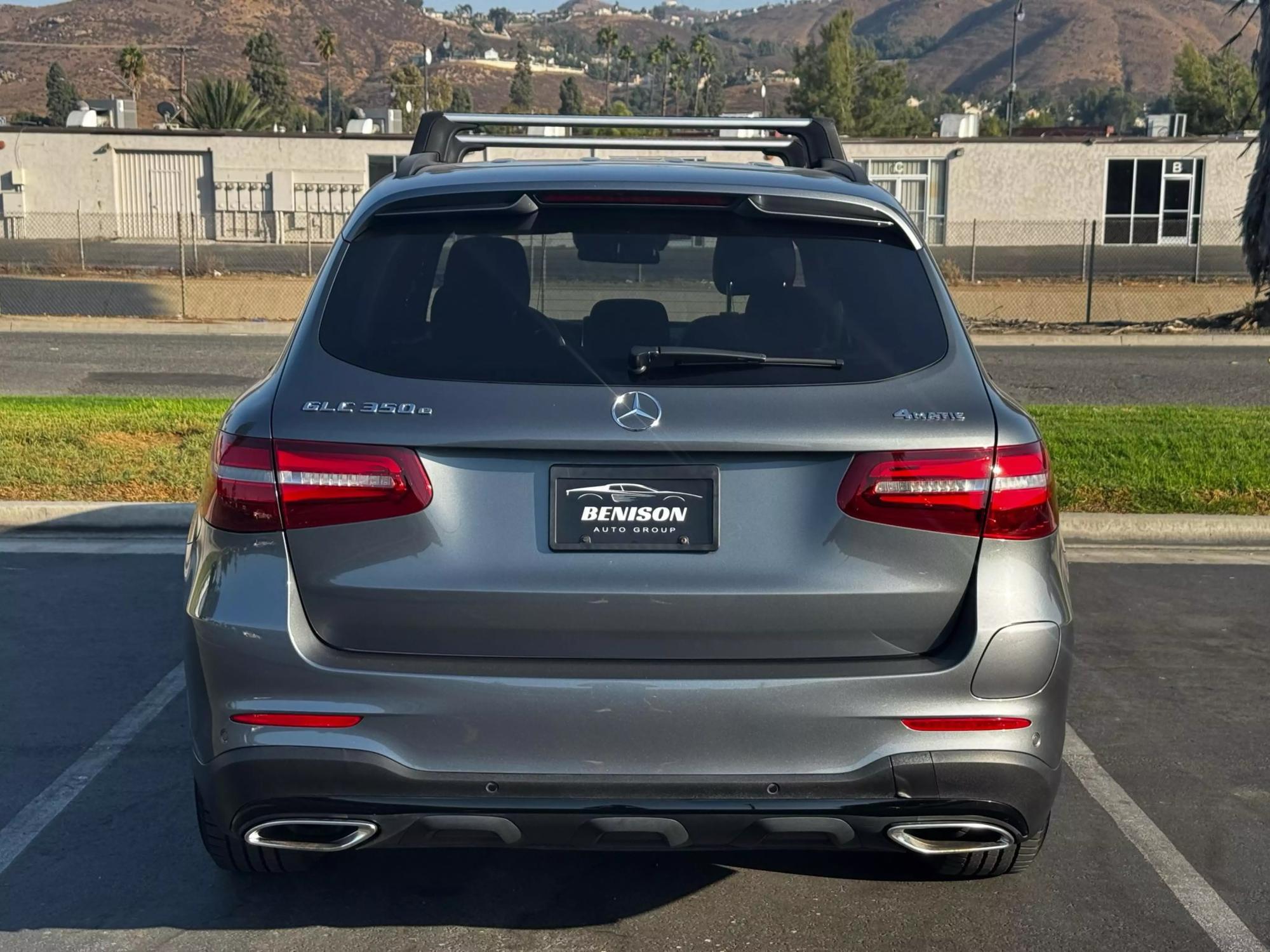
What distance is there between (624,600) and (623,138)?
7.22 ft

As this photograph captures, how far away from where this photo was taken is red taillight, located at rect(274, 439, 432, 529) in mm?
3125

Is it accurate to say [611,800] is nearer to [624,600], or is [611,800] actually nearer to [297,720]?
[624,600]

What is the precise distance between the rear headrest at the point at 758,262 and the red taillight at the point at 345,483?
0.93 meters

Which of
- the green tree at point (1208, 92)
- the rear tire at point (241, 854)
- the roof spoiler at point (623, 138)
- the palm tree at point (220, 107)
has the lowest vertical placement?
the rear tire at point (241, 854)

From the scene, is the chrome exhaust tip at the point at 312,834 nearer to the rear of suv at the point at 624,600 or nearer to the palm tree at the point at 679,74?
the rear of suv at the point at 624,600

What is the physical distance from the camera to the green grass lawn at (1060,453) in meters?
8.66

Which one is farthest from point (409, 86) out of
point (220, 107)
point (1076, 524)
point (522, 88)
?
point (1076, 524)

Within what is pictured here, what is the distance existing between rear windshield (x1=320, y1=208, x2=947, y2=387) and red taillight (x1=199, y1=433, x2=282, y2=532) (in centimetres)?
30

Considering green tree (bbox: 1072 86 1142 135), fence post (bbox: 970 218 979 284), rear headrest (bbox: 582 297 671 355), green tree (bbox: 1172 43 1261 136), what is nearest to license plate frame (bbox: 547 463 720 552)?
rear headrest (bbox: 582 297 671 355)

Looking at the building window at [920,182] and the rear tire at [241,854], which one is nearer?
the rear tire at [241,854]

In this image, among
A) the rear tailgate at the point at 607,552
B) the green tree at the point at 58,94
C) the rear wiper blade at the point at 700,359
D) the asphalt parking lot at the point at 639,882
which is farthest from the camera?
the green tree at the point at 58,94

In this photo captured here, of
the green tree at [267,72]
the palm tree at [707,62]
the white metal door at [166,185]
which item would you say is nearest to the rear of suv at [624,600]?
the white metal door at [166,185]

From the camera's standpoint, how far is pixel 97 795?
15.0 ft

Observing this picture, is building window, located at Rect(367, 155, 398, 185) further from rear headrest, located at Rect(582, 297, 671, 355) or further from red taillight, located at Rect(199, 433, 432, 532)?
red taillight, located at Rect(199, 433, 432, 532)
